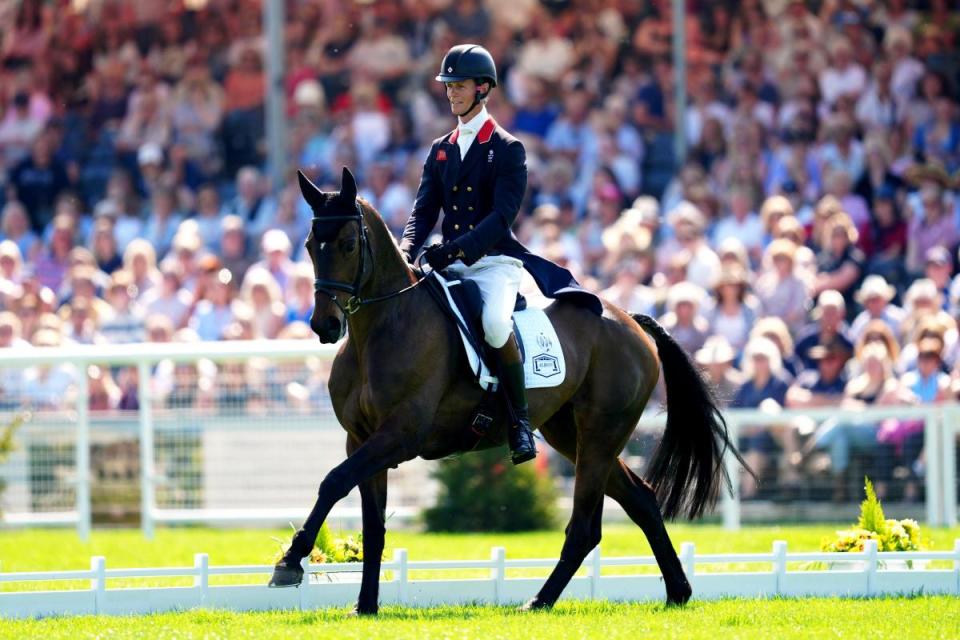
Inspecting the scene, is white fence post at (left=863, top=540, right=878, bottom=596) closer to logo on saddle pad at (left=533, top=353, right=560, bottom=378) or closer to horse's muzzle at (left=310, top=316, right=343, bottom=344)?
logo on saddle pad at (left=533, top=353, right=560, bottom=378)

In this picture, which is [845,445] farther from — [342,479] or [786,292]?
[342,479]

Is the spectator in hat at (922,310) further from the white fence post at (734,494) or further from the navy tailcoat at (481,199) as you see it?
the navy tailcoat at (481,199)

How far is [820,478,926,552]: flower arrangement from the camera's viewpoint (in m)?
10.2

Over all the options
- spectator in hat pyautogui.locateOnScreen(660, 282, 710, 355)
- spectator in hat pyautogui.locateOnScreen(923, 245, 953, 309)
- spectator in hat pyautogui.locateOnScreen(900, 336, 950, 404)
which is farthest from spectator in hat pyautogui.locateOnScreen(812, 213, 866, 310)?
spectator in hat pyautogui.locateOnScreen(900, 336, 950, 404)

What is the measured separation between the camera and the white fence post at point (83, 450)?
1448 cm

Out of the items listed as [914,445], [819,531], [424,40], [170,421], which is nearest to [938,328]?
[914,445]

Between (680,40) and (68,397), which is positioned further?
(680,40)

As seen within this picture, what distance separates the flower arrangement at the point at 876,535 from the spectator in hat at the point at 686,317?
5302 mm

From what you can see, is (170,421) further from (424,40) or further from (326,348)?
(424,40)

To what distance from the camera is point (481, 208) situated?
944 centimetres

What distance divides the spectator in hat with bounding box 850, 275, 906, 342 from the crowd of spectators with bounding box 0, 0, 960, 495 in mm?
34

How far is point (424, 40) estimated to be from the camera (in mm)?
21797

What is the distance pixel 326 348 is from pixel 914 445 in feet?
16.8

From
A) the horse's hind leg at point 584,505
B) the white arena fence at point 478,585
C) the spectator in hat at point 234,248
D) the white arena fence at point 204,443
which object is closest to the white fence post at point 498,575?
the white arena fence at point 478,585
